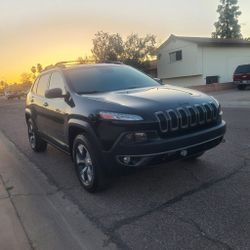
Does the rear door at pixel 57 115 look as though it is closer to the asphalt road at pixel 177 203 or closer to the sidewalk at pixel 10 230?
the asphalt road at pixel 177 203

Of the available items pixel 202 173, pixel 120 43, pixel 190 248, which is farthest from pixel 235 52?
pixel 190 248

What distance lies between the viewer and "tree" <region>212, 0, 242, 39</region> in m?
50.5

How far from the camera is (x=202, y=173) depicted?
205 inches

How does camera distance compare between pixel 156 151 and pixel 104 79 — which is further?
pixel 104 79

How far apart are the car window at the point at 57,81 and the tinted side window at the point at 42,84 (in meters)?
0.34

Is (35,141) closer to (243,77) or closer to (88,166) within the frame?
(88,166)

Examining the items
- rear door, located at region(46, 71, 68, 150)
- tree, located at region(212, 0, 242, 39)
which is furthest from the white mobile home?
rear door, located at region(46, 71, 68, 150)

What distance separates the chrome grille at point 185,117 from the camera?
407 centimetres

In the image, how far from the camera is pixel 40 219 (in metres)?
4.14

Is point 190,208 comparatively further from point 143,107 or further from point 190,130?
→ point 143,107

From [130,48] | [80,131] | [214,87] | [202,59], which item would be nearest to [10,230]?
[80,131]

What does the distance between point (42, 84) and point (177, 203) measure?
12.9ft

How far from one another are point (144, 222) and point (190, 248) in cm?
73

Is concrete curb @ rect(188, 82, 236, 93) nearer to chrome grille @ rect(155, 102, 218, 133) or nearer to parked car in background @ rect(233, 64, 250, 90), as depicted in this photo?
parked car in background @ rect(233, 64, 250, 90)
